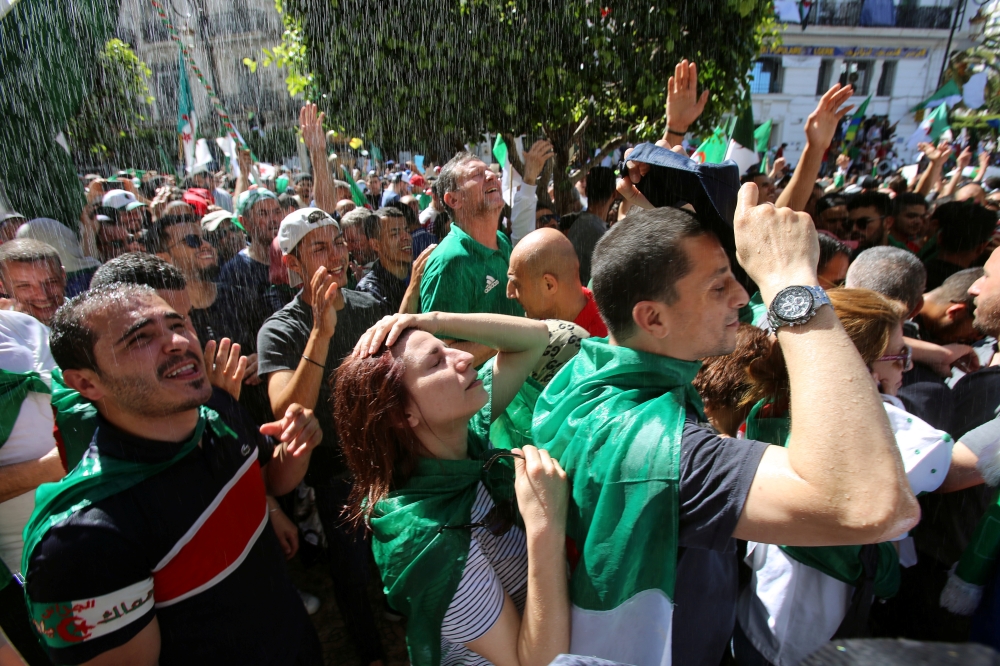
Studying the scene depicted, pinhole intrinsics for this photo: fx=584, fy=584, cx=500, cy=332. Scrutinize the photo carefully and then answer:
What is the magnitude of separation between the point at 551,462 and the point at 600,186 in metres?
4.72

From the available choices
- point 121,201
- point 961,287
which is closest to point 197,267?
point 121,201

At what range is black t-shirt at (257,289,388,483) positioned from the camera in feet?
9.41

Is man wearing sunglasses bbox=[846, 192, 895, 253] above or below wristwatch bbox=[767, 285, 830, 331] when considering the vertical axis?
below

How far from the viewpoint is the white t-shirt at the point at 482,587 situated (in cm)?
140

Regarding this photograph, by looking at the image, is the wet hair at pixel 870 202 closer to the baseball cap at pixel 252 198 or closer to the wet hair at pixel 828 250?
the wet hair at pixel 828 250

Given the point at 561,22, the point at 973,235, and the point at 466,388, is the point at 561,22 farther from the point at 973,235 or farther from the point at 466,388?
the point at 466,388

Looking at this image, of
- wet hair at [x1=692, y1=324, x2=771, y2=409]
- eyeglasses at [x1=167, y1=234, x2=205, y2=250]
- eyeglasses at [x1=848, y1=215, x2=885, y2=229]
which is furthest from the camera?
eyeglasses at [x1=848, y1=215, x2=885, y2=229]

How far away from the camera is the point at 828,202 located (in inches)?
204

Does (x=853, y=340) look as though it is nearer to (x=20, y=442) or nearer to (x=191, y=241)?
(x=20, y=442)

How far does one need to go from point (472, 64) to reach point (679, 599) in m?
4.92

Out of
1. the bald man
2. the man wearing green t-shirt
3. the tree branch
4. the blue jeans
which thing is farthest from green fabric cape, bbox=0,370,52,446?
the tree branch

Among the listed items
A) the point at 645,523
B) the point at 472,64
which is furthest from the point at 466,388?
the point at 472,64

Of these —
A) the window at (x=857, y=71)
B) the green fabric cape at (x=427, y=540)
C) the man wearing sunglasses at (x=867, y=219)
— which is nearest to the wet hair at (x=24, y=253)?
the green fabric cape at (x=427, y=540)

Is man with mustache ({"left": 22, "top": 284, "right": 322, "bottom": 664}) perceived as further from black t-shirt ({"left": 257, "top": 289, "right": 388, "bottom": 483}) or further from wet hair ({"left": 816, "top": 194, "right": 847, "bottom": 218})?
wet hair ({"left": 816, "top": 194, "right": 847, "bottom": 218})
